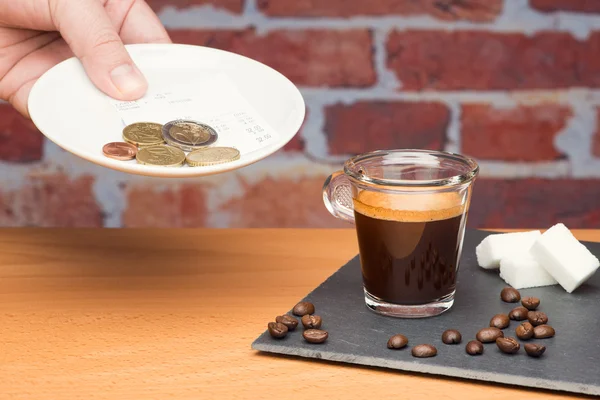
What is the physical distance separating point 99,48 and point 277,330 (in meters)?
0.37

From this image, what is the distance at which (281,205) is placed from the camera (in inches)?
55.2

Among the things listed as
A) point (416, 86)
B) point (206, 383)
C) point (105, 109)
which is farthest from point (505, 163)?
point (206, 383)

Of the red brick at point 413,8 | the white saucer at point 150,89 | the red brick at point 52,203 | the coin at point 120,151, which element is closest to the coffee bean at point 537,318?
the white saucer at point 150,89

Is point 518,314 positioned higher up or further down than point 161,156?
further down

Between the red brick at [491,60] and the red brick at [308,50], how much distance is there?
0.05m

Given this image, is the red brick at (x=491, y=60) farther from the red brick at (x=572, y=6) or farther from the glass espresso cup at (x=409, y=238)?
the glass espresso cup at (x=409, y=238)

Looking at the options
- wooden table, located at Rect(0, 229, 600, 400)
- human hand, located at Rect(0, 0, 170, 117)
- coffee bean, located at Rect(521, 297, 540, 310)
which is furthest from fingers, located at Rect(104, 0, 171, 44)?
coffee bean, located at Rect(521, 297, 540, 310)

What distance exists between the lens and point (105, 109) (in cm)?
90

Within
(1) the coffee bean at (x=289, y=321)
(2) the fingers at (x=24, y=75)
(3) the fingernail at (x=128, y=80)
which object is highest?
(3) the fingernail at (x=128, y=80)

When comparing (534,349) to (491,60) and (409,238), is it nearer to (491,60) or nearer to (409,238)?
(409,238)

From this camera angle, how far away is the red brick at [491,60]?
1.35 m

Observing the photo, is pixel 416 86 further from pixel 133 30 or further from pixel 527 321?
pixel 527 321

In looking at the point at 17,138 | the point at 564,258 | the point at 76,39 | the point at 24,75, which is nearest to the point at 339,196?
the point at 564,258

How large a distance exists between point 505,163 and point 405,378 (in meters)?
0.78
